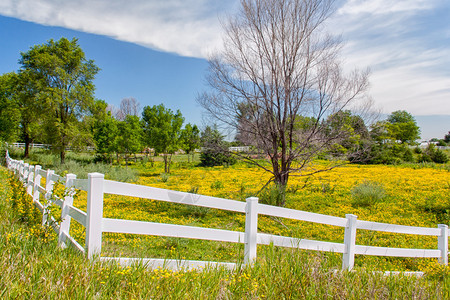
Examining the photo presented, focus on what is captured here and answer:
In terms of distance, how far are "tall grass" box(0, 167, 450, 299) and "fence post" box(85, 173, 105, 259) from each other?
0.15 metres

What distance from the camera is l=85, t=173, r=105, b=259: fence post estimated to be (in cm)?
310

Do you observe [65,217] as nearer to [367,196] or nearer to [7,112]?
[367,196]

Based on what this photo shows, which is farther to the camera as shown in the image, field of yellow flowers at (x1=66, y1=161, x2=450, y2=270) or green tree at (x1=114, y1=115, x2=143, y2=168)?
green tree at (x1=114, y1=115, x2=143, y2=168)

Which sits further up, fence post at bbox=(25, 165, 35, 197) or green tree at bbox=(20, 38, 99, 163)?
green tree at bbox=(20, 38, 99, 163)

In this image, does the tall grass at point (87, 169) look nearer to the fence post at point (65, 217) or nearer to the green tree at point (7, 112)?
the green tree at point (7, 112)

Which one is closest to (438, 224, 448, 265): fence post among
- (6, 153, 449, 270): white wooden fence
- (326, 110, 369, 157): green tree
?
(6, 153, 449, 270): white wooden fence

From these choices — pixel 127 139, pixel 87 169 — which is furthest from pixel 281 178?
pixel 127 139

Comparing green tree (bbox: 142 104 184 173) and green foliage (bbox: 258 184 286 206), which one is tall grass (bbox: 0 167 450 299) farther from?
green tree (bbox: 142 104 184 173)

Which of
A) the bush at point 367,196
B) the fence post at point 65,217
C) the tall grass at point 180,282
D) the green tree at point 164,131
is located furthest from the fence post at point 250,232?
the green tree at point 164,131

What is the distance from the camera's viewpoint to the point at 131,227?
3.24m

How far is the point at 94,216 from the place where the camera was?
311 cm

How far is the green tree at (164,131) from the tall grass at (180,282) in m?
22.7

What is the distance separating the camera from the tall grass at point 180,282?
96.9 inches

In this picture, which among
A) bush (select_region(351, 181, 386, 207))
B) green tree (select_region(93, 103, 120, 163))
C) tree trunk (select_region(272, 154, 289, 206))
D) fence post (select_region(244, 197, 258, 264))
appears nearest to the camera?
fence post (select_region(244, 197, 258, 264))
